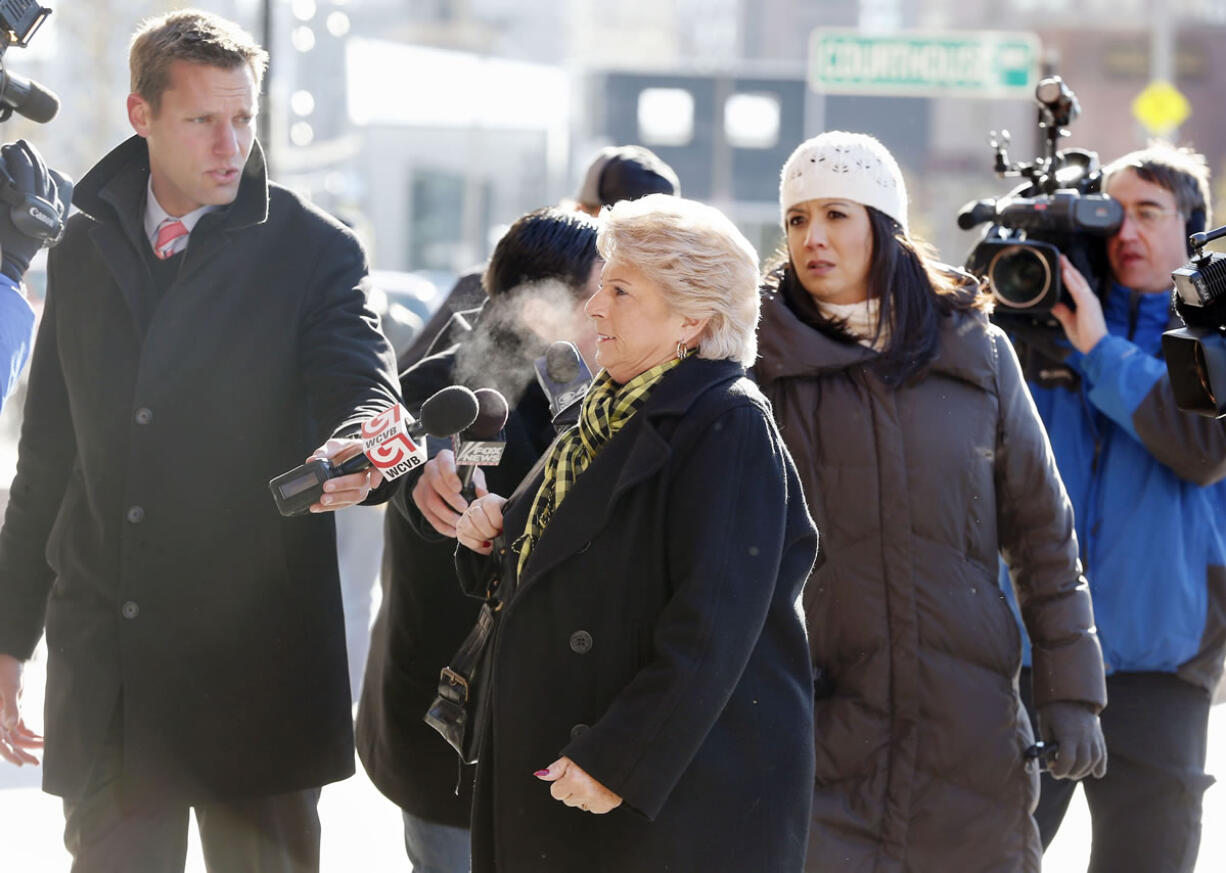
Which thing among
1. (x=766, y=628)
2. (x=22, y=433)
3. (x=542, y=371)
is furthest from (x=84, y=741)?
(x=766, y=628)

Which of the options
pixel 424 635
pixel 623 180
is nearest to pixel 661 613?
pixel 424 635

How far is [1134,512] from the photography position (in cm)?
482

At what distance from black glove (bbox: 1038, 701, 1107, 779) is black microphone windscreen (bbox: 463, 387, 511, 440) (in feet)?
4.93

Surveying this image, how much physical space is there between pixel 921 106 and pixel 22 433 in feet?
158

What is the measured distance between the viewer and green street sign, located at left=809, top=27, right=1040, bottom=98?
56.0 ft

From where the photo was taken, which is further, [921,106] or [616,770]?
[921,106]

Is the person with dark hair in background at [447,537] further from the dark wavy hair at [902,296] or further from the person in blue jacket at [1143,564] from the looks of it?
the person in blue jacket at [1143,564]

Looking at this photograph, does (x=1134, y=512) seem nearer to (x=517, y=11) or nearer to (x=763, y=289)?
(x=763, y=289)

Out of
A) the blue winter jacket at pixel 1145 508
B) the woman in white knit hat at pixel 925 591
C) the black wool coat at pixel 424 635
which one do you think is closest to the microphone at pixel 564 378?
the black wool coat at pixel 424 635

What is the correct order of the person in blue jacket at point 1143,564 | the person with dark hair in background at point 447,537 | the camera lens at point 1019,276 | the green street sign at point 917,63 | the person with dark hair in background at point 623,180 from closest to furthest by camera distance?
the person with dark hair in background at point 447,537
the person in blue jacket at point 1143,564
the camera lens at point 1019,276
the person with dark hair in background at point 623,180
the green street sign at point 917,63

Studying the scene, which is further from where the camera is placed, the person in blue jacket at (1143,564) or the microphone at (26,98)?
the person in blue jacket at (1143,564)

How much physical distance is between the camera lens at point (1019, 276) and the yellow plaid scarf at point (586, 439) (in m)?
1.91

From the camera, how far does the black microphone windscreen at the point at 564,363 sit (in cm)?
393

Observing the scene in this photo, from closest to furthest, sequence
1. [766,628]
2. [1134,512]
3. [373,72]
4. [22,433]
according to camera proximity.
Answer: [766,628] → [22,433] → [1134,512] → [373,72]
